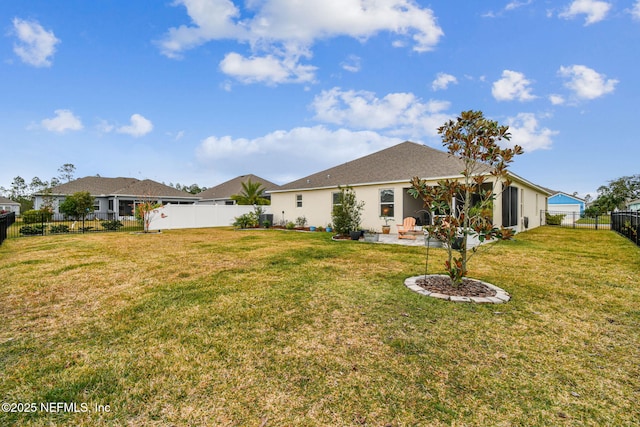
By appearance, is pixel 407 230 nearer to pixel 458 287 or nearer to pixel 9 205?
pixel 458 287

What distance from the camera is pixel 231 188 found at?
1200 inches

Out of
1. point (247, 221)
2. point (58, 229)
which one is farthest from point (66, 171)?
point (247, 221)

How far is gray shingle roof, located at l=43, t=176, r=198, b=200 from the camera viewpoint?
27587 millimetres

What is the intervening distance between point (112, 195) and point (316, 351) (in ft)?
102

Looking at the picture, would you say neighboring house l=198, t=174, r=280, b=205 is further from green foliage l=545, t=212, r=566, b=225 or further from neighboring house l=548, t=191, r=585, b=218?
neighboring house l=548, t=191, r=585, b=218

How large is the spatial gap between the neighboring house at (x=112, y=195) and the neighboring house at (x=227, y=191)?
54.0 inches

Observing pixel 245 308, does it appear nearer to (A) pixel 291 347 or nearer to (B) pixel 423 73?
(A) pixel 291 347

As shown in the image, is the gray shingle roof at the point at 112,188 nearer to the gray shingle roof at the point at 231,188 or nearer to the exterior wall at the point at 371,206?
the gray shingle roof at the point at 231,188

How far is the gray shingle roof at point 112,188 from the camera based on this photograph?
27.6 m

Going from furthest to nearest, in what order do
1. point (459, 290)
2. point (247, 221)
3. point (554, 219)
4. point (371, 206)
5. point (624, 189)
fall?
point (624, 189) < point (554, 219) < point (247, 221) < point (371, 206) < point (459, 290)

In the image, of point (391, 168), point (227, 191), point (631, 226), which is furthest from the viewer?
point (227, 191)

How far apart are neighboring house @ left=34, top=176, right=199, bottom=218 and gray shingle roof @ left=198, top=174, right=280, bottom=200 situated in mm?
1663

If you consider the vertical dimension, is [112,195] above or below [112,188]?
below

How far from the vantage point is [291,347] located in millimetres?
2906
